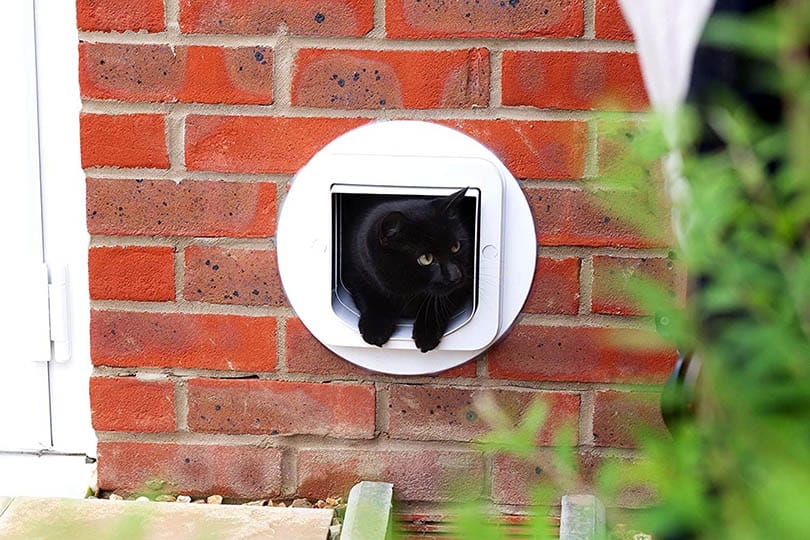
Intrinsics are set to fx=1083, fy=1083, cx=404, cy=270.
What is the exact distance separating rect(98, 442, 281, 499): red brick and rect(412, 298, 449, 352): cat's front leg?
282 millimetres

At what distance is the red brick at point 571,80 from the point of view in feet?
4.82

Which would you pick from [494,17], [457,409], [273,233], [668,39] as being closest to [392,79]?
[494,17]

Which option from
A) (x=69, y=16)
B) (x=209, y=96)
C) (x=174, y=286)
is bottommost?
(x=174, y=286)

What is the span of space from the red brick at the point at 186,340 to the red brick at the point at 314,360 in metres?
0.03

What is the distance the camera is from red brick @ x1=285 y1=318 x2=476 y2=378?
1575 millimetres

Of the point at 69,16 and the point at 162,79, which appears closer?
the point at 162,79

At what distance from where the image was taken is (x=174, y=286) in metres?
1.57

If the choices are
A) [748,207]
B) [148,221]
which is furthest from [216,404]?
[748,207]

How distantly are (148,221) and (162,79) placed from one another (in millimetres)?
203

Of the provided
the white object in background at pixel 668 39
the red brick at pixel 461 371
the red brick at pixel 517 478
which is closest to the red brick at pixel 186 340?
the red brick at pixel 461 371

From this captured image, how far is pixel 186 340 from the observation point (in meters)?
1.59

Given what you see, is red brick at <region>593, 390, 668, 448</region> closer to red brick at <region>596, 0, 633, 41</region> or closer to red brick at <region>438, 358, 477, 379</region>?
red brick at <region>438, 358, 477, 379</region>

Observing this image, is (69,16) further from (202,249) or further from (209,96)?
(202,249)

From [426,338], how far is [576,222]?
10.5 inches
